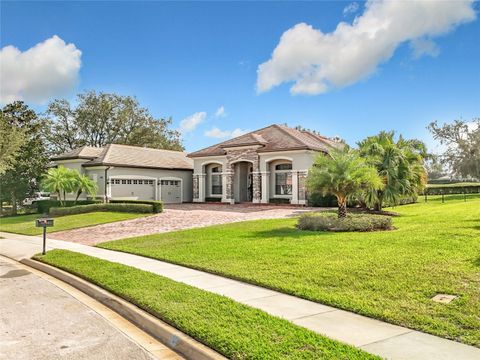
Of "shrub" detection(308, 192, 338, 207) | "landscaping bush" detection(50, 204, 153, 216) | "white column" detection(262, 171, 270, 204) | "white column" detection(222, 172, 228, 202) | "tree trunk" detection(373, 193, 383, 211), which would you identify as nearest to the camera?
"tree trunk" detection(373, 193, 383, 211)

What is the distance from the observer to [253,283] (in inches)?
316

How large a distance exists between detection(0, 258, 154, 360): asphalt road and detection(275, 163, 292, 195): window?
76.0 ft

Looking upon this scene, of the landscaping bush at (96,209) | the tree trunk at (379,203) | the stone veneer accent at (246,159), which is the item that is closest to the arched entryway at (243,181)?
the stone veneer accent at (246,159)

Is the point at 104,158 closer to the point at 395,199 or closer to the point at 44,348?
the point at 395,199

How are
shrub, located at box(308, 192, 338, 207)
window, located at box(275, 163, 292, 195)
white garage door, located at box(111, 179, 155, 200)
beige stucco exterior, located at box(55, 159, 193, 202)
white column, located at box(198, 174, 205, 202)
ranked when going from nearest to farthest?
1. shrub, located at box(308, 192, 338, 207)
2. window, located at box(275, 163, 292, 195)
3. beige stucco exterior, located at box(55, 159, 193, 202)
4. white garage door, located at box(111, 179, 155, 200)
5. white column, located at box(198, 174, 205, 202)

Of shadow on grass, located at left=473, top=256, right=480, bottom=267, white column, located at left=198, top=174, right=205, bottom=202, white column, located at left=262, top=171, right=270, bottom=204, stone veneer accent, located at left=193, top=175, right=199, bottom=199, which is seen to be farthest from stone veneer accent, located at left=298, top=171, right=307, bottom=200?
shadow on grass, located at left=473, top=256, right=480, bottom=267

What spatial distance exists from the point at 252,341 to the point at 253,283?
10.3 feet

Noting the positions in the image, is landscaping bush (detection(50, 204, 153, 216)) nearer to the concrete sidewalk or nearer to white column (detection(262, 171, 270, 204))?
white column (detection(262, 171, 270, 204))

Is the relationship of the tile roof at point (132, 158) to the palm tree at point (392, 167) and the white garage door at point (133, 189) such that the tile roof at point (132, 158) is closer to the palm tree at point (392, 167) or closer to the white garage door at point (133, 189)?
the white garage door at point (133, 189)

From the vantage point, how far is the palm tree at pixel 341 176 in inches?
594

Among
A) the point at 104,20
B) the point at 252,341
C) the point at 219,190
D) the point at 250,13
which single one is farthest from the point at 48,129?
the point at 252,341

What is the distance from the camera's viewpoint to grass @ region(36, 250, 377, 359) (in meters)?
4.60

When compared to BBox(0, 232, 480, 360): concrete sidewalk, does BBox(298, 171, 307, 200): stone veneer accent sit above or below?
above

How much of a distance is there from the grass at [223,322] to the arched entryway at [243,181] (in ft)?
82.0
